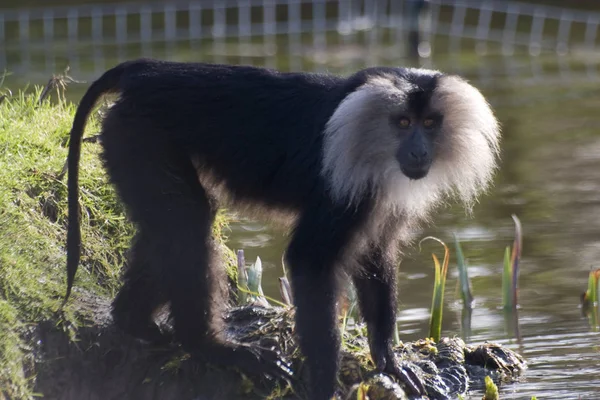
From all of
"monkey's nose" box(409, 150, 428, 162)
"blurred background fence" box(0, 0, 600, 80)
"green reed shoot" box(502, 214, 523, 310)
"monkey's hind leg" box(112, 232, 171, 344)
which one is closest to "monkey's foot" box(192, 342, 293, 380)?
"monkey's hind leg" box(112, 232, 171, 344)

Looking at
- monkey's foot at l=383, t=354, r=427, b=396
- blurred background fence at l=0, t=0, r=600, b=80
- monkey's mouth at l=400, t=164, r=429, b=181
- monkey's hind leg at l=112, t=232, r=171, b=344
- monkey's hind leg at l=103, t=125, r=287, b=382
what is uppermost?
monkey's mouth at l=400, t=164, r=429, b=181

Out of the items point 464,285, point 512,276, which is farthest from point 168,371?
point 512,276

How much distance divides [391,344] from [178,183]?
1246 mm

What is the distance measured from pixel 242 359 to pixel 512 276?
6.75ft

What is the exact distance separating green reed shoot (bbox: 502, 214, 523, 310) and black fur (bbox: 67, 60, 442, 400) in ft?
5.06

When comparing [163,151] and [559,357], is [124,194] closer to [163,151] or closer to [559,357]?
[163,151]

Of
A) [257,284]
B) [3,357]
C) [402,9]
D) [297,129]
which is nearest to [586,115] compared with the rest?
[402,9]

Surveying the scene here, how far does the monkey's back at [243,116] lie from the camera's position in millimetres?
4719

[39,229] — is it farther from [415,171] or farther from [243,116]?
[415,171]

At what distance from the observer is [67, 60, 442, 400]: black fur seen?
4.61 metres

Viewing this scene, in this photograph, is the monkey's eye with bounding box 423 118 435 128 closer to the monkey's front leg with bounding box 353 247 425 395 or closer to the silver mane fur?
the silver mane fur

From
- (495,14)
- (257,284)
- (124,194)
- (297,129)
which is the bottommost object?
(495,14)

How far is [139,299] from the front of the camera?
496 cm

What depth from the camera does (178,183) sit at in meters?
4.79
